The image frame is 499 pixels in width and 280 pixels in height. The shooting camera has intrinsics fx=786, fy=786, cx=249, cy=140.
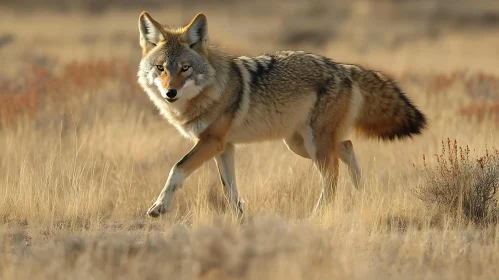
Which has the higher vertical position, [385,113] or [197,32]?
[197,32]

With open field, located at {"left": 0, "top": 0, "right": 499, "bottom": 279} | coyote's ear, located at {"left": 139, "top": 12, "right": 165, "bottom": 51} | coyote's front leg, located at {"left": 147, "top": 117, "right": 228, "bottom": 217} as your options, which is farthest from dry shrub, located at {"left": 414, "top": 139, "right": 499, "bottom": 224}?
coyote's ear, located at {"left": 139, "top": 12, "right": 165, "bottom": 51}

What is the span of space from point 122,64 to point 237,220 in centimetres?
1067

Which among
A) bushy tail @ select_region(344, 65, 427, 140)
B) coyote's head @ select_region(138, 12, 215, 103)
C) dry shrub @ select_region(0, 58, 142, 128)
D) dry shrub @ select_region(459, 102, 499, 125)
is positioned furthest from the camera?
dry shrub @ select_region(0, 58, 142, 128)

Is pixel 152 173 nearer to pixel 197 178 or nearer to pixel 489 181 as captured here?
pixel 197 178

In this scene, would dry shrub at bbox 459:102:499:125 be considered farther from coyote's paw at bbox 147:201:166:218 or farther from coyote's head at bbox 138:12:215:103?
coyote's paw at bbox 147:201:166:218

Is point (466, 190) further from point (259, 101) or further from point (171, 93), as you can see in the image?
point (171, 93)

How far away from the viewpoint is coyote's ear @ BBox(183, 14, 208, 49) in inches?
285

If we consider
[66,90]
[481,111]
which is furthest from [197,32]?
[66,90]

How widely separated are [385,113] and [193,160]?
2.10 metres

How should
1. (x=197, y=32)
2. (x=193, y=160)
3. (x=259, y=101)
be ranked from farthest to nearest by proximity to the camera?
(x=259, y=101)
(x=197, y=32)
(x=193, y=160)

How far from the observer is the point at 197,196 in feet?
24.0

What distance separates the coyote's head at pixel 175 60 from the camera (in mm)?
6934

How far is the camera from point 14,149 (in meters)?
9.24

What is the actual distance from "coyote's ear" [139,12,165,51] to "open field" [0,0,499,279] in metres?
1.25
